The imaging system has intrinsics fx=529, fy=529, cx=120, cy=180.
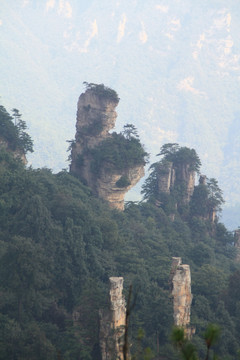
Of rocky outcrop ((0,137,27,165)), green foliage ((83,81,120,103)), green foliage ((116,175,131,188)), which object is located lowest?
green foliage ((116,175,131,188))

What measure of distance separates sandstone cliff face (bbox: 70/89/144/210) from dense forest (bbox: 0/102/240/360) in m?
1.42

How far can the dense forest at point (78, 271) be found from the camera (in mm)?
25328

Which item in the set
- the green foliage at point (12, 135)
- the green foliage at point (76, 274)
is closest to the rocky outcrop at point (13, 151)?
the green foliage at point (12, 135)

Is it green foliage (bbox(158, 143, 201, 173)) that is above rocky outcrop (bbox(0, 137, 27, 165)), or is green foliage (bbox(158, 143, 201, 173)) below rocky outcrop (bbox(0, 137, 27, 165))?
above

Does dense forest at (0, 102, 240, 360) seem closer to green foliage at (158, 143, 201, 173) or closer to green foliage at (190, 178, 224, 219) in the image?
green foliage at (190, 178, 224, 219)

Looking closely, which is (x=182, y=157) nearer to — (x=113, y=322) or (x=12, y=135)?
(x=12, y=135)

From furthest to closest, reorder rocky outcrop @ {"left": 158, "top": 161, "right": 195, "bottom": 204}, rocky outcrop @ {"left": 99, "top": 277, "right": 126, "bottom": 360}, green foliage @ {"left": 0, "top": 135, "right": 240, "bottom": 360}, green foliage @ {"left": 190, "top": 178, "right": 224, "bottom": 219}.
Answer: green foliage @ {"left": 190, "top": 178, "right": 224, "bottom": 219} → rocky outcrop @ {"left": 158, "top": 161, "right": 195, "bottom": 204} → green foliage @ {"left": 0, "top": 135, "right": 240, "bottom": 360} → rocky outcrop @ {"left": 99, "top": 277, "right": 126, "bottom": 360}

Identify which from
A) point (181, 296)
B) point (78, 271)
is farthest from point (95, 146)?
point (181, 296)

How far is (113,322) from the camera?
2469 centimetres

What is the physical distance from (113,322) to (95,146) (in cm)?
2290

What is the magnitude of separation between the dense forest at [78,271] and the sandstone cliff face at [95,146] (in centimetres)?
142

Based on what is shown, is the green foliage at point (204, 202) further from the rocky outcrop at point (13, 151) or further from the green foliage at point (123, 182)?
the rocky outcrop at point (13, 151)

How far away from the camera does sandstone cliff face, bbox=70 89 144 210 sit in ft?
145

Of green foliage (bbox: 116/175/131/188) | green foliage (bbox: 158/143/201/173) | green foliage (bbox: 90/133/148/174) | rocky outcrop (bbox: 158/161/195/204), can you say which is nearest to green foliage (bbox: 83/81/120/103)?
green foliage (bbox: 90/133/148/174)
